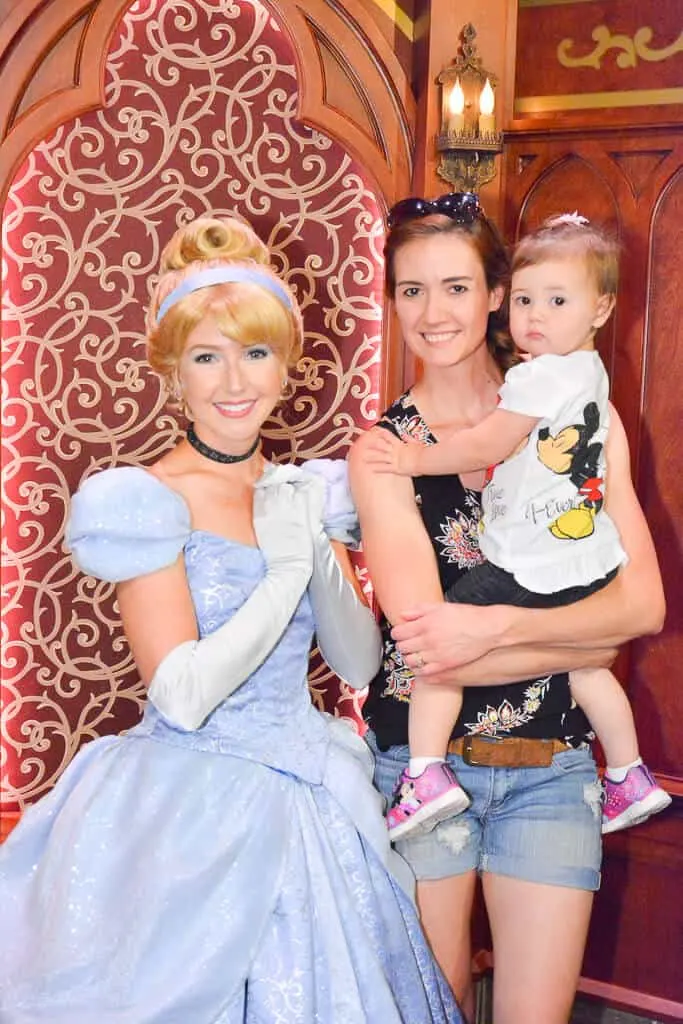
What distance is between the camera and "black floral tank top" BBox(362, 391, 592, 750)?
2.03 metres

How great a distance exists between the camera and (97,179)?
283 centimetres

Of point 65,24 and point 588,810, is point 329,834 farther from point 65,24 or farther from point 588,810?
point 65,24

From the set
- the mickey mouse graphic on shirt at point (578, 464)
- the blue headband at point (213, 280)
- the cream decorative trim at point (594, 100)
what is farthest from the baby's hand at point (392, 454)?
the cream decorative trim at point (594, 100)

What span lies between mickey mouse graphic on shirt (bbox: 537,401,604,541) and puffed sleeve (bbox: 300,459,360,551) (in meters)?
0.35

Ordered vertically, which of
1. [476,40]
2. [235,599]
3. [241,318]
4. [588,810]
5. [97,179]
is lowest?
[588,810]

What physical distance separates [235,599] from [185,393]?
36 cm

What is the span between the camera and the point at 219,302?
6.31 feet

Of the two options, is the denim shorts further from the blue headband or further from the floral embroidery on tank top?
the blue headband

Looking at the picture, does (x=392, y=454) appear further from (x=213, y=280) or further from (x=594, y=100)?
(x=594, y=100)

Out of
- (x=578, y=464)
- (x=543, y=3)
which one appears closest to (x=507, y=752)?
(x=578, y=464)

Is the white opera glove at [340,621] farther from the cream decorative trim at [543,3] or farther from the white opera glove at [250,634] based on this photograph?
the cream decorative trim at [543,3]

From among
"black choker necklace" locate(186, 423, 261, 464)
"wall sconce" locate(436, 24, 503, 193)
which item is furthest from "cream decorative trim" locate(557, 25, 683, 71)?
"black choker necklace" locate(186, 423, 261, 464)

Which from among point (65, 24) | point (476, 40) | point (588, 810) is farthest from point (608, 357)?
point (65, 24)

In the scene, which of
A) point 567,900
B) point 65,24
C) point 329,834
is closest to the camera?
point 329,834
